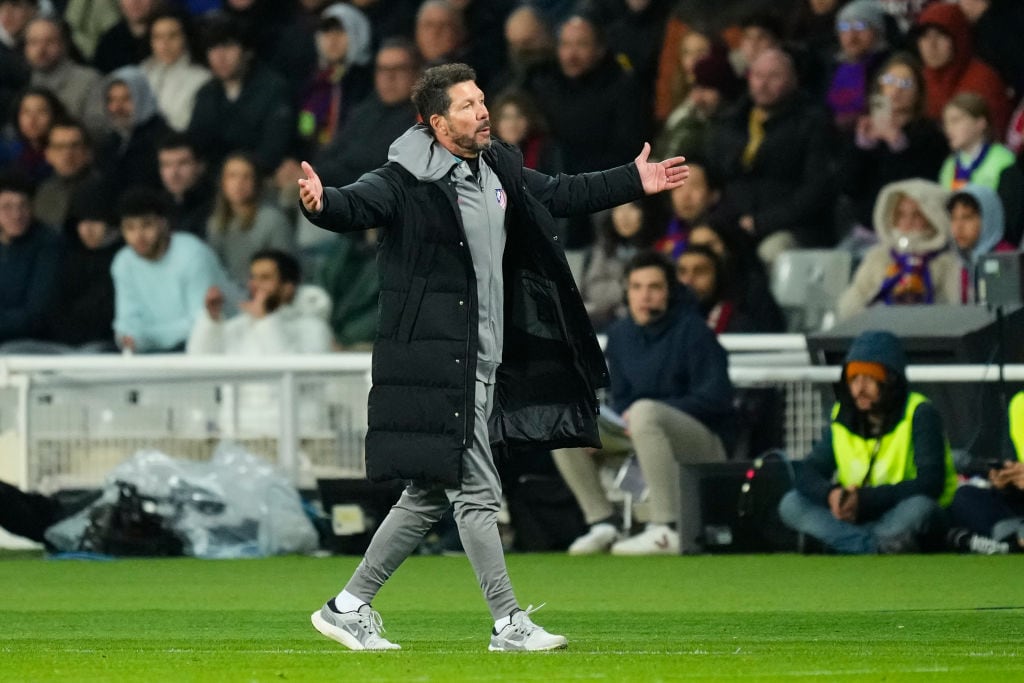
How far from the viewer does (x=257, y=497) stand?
1329 cm

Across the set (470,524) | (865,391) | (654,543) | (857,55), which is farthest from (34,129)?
(470,524)

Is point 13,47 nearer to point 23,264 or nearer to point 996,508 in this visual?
point 23,264

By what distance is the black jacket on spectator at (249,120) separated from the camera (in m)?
17.6

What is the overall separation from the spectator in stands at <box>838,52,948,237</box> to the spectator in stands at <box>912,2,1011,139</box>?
21 centimetres

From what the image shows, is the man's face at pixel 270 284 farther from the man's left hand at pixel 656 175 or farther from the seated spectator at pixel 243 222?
the man's left hand at pixel 656 175

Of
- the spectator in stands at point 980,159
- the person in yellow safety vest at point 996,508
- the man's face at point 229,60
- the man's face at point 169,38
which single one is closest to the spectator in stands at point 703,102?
the spectator in stands at point 980,159

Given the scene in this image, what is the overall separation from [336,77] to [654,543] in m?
6.16

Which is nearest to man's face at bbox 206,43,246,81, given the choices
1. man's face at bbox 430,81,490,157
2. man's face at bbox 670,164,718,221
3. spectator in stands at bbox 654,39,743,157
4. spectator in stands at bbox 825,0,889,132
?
spectator in stands at bbox 654,39,743,157

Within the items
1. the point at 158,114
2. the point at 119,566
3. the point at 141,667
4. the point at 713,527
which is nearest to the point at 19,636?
the point at 141,667

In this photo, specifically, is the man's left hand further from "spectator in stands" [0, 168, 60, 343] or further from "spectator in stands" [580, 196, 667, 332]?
"spectator in stands" [0, 168, 60, 343]

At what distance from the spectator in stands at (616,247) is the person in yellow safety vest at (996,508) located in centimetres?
325

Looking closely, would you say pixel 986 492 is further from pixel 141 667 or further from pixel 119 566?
pixel 141 667

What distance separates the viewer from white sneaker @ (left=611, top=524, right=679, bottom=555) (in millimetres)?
13031

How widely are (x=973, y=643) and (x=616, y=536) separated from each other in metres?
5.74
